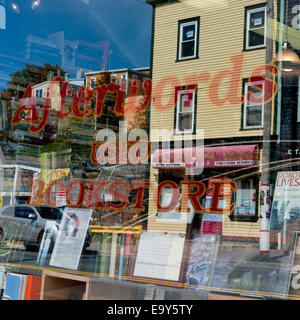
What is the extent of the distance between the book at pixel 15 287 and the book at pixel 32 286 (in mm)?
31

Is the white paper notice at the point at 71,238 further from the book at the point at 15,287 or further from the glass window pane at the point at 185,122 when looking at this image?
the glass window pane at the point at 185,122

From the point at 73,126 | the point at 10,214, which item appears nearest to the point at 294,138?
the point at 73,126

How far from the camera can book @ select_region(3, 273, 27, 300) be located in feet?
11.6

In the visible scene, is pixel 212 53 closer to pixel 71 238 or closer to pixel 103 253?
pixel 103 253

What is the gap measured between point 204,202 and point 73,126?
1249 mm

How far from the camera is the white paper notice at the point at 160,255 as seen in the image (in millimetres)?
3006

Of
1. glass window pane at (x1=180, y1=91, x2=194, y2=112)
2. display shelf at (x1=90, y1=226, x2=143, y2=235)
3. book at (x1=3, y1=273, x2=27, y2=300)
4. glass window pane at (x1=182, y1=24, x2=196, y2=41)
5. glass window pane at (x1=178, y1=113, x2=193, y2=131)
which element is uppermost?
glass window pane at (x1=182, y1=24, x2=196, y2=41)

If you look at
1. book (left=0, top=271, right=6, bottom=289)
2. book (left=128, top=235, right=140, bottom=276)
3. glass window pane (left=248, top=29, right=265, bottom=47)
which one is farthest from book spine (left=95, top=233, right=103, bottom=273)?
glass window pane (left=248, top=29, right=265, bottom=47)

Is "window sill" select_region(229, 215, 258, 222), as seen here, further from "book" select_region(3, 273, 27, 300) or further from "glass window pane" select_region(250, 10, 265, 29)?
"book" select_region(3, 273, 27, 300)

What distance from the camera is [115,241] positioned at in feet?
11.3

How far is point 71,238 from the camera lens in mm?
3637

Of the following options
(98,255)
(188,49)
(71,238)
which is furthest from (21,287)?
(188,49)

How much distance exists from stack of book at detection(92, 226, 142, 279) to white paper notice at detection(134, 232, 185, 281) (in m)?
0.07
